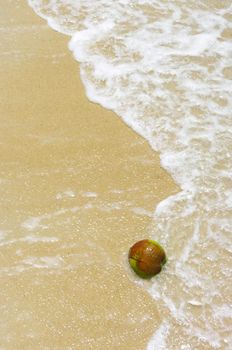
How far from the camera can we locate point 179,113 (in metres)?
→ 3.44

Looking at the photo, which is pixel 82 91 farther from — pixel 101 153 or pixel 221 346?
pixel 221 346

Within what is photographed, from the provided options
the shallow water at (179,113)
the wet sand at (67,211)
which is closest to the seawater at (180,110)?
the shallow water at (179,113)

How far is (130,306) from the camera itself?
2.46m

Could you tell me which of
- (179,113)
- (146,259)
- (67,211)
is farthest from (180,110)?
(146,259)

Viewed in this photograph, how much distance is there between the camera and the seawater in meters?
2.49

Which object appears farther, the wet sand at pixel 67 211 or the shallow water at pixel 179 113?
the shallow water at pixel 179 113

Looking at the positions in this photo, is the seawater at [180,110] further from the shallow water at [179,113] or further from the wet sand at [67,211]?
the wet sand at [67,211]

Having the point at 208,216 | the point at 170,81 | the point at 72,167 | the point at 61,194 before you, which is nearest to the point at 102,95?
the point at 170,81

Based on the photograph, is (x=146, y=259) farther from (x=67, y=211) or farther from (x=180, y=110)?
(x=180, y=110)

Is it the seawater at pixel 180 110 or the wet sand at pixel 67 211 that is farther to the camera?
the seawater at pixel 180 110

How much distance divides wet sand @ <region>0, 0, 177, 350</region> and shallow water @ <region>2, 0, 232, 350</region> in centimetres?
7

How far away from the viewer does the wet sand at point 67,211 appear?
94.0 inches

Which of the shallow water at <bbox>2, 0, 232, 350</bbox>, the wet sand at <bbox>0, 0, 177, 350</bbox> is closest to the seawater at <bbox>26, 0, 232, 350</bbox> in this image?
the shallow water at <bbox>2, 0, 232, 350</bbox>

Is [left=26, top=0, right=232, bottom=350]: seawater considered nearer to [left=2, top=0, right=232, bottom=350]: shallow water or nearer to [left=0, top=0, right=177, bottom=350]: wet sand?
[left=2, top=0, right=232, bottom=350]: shallow water
